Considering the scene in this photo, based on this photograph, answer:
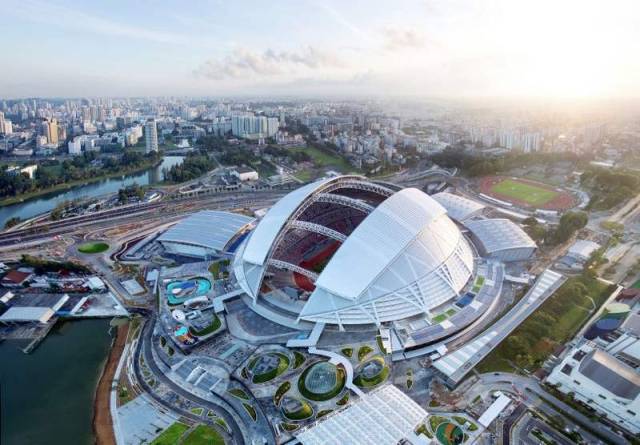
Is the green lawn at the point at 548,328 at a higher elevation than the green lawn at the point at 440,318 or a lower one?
lower

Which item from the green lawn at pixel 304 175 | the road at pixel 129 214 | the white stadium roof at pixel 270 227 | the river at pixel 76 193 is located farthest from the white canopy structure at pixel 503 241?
the river at pixel 76 193

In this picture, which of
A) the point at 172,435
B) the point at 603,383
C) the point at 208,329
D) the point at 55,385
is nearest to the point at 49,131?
the point at 55,385

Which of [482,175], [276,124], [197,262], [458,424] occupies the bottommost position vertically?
[458,424]

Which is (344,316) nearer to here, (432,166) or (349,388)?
(349,388)

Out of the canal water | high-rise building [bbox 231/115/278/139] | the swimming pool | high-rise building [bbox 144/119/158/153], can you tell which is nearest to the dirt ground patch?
the canal water

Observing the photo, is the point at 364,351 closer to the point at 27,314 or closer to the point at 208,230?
the point at 208,230

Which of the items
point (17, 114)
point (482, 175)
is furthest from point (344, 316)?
point (17, 114)

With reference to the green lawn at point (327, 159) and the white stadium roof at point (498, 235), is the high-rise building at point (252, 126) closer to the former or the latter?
the green lawn at point (327, 159)
